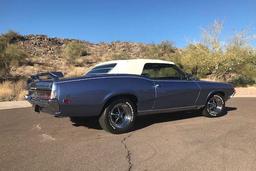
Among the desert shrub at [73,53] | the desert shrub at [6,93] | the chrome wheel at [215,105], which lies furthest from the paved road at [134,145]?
the desert shrub at [73,53]

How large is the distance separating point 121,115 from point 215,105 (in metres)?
3.62

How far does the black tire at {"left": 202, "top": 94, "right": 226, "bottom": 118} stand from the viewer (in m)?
11.1

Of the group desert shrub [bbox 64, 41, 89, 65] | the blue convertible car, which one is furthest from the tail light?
desert shrub [bbox 64, 41, 89, 65]

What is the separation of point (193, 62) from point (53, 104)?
68.7ft

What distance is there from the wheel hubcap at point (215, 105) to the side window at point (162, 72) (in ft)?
4.79

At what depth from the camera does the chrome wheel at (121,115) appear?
8.82 meters

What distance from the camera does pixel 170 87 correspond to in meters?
9.71

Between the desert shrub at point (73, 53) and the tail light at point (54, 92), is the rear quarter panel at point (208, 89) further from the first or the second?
the desert shrub at point (73, 53)

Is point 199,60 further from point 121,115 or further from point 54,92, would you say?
point 54,92

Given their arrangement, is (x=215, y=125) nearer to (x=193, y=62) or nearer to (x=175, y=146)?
(x=175, y=146)

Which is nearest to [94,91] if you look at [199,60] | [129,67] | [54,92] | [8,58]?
[54,92]

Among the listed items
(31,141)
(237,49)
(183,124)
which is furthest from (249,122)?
(237,49)

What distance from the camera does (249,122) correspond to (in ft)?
34.0

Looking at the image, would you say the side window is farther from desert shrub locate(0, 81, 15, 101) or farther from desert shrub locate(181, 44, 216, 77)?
desert shrub locate(181, 44, 216, 77)
